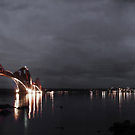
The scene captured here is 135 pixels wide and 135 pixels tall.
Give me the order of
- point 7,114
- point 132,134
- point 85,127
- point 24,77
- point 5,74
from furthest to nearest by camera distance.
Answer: point 24,77 → point 5,74 → point 7,114 → point 85,127 → point 132,134

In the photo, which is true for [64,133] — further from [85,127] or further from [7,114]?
[7,114]

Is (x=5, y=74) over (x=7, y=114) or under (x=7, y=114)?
over

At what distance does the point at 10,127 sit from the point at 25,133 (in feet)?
15.6

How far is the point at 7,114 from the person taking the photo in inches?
1624

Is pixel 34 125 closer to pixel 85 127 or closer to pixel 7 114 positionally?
pixel 85 127

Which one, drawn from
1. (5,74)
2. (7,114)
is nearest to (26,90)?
(5,74)

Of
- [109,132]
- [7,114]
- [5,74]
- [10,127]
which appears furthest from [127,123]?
[5,74]

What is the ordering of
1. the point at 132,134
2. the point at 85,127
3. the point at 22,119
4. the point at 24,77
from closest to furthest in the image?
the point at 132,134
the point at 85,127
the point at 22,119
the point at 24,77

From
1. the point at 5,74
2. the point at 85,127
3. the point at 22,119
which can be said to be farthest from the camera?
the point at 5,74

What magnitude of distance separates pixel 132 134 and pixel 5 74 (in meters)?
88.3

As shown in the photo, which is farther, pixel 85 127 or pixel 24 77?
pixel 24 77

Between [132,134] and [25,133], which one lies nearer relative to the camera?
[132,134]

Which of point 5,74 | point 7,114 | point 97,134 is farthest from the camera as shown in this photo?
point 5,74

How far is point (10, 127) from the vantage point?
31.2m
